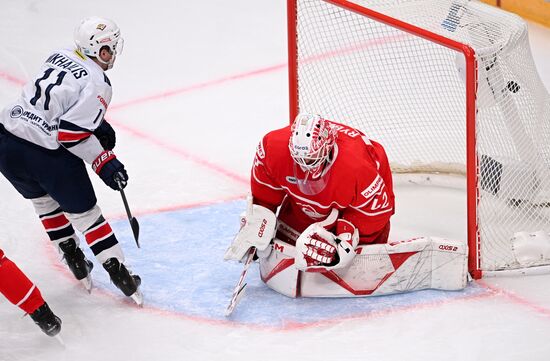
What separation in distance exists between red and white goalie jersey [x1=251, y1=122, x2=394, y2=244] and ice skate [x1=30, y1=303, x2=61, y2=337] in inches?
34.4

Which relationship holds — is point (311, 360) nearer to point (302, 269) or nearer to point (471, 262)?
point (302, 269)

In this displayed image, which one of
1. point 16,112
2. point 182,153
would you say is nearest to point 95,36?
point 16,112

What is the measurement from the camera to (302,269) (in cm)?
379

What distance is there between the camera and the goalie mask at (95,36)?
369cm

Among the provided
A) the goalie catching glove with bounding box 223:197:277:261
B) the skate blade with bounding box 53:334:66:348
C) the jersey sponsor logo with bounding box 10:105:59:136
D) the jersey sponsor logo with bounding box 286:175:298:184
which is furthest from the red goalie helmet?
the skate blade with bounding box 53:334:66:348

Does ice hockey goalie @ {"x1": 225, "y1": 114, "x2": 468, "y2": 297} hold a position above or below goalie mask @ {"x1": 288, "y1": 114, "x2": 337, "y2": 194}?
below

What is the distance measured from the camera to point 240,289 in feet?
12.7

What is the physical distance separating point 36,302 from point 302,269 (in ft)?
3.03

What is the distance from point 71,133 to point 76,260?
2.04ft

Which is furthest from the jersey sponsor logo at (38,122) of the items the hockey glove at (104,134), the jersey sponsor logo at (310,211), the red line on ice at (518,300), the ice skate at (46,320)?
the red line on ice at (518,300)

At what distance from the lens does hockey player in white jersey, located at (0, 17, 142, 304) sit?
143 inches

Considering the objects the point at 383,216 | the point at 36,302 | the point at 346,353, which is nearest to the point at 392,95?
the point at 383,216

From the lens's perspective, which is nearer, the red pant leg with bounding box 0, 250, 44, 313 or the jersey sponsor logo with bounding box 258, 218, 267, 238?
the red pant leg with bounding box 0, 250, 44, 313

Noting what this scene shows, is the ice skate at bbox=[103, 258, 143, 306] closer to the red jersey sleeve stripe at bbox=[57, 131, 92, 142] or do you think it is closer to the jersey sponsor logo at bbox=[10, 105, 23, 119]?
the red jersey sleeve stripe at bbox=[57, 131, 92, 142]
